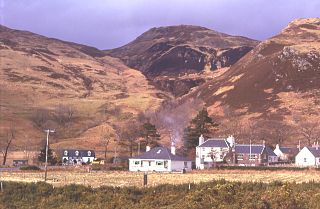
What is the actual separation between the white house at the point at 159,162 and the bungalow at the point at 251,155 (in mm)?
13753

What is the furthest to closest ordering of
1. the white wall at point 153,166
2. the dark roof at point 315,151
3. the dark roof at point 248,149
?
the dark roof at point 315,151
the dark roof at point 248,149
the white wall at point 153,166

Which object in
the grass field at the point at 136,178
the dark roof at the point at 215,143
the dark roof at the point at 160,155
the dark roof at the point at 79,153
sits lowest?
the grass field at the point at 136,178

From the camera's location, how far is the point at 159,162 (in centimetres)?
8894

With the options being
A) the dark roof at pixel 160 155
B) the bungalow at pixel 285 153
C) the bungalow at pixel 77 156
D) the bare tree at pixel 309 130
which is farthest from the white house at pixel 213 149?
the bare tree at pixel 309 130

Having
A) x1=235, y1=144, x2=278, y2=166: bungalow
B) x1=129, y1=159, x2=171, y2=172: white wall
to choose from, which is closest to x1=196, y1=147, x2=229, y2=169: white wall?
x1=235, y1=144, x2=278, y2=166: bungalow

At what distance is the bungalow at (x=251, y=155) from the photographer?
9894 centimetres

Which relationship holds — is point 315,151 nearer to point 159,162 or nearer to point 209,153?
point 209,153

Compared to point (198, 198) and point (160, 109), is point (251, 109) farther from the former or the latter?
point (198, 198)

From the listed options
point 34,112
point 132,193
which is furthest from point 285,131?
point 132,193

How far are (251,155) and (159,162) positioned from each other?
19647mm

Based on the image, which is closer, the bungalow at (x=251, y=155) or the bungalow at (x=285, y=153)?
the bungalow at (x=251, y=155)

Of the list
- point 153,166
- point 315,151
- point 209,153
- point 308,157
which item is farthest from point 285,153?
point 153,166

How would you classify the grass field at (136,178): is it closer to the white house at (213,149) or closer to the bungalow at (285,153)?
the white house at (213,149)

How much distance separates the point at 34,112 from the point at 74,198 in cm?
14661
